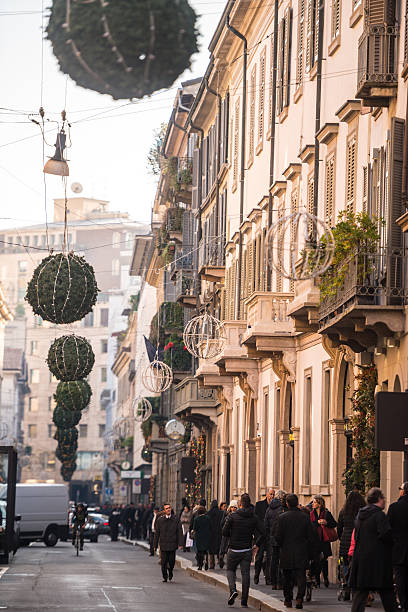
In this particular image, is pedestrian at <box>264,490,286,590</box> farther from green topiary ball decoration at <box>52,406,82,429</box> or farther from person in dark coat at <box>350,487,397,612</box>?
green topiary ball decoration at <box>52,406,82,429</box>

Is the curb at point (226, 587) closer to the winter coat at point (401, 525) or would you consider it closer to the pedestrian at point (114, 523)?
the winter coat at point (401, 525)

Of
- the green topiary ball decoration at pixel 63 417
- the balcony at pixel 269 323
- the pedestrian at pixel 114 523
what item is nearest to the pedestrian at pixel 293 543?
the balcony at pixel 269 323

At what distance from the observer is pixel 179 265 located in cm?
4941

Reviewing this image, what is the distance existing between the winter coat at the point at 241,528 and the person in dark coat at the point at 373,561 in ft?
23.3

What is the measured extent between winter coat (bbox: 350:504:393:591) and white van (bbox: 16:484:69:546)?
114 ft

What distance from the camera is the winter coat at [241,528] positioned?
1941 centimetres

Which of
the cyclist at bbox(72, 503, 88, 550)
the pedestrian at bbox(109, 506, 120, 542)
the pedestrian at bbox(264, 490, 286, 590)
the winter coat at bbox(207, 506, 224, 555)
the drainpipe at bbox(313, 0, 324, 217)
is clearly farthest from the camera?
the pedestrian at bbox(109, 506, 120, 542)

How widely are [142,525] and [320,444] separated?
37082 millimetres

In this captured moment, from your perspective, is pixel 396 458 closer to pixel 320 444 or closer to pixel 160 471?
pixel 320 444

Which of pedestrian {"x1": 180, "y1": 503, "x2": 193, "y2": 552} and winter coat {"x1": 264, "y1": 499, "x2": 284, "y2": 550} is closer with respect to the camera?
winter coat {"x1": 264, "y1": 499, "x2": 284, "y2": 550}

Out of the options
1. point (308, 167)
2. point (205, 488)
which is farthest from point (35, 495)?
point (308, 167)

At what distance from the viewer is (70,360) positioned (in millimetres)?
31172

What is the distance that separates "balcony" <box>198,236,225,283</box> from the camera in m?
40.6

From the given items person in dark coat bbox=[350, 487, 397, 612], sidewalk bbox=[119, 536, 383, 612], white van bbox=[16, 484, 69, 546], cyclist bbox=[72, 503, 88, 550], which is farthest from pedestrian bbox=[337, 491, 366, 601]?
white van bbox=[16, 484, 69, 546]
